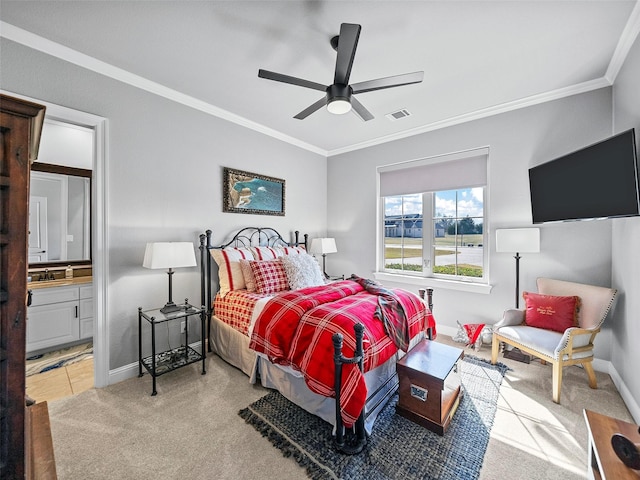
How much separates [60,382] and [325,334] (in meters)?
2.67

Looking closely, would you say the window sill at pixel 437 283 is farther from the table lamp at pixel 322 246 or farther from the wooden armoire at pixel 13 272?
the wooden armoire at pixel 13 272

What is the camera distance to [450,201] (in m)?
3.79

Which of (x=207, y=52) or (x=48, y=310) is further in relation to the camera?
(x=48, y=310)

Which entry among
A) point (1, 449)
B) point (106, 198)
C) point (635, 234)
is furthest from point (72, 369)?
point (635, 234)

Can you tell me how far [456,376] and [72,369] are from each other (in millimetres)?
3687

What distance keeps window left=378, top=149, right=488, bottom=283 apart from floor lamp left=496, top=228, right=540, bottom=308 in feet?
1.67

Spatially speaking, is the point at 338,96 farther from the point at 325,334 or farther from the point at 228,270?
the point at 228,270

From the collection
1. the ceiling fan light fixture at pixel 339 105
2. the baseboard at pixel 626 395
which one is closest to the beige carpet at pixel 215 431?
the baseboard at pixel 626 395

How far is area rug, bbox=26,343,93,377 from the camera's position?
9.25 ft

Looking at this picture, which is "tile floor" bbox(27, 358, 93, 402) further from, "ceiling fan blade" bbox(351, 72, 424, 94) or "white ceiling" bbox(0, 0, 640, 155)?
"ceiling fan blade" bbox(351, 72, 424, 94)

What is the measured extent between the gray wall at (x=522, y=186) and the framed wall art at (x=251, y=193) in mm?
1568

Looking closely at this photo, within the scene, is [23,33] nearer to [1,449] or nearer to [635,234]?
[1,449]

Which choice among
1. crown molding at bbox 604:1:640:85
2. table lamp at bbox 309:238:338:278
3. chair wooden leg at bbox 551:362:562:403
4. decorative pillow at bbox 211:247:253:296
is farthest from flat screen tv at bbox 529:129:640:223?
decorative pillow at bbox 211:247:253:296

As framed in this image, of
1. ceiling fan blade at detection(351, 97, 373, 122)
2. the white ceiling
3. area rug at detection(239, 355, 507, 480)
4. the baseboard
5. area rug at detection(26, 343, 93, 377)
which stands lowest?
area rug at detection(239, 355, 507, 480)
